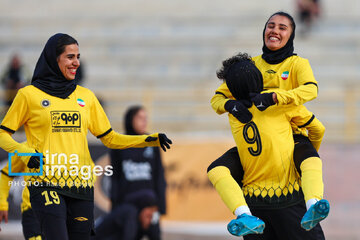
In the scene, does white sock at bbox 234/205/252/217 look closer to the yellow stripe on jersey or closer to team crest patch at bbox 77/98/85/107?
the yellow stripe on jersey

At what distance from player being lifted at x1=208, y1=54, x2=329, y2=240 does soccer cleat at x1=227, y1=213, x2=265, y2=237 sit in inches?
10.1

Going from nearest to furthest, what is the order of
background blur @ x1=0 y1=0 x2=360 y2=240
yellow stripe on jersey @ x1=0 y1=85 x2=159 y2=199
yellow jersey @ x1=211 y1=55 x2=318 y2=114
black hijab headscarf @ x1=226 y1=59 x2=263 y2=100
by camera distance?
yellow jersey @ x1=211 y1=55 x2=318 y2=114 → black hijab headscarf @ x1=226 y1=59 x2=263 y2=100 → yellow stripe on jersey @ x1=0 y1=85 x2=159 y2=199 → background blur @ x1=0 y1=0 x2=360 y2=240

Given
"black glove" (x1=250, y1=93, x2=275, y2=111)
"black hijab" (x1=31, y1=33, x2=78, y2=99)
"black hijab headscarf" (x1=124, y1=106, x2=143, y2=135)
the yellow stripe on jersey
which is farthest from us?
"black hijab headscarf" (x1=124, y1=106, x2=143, y2=135)

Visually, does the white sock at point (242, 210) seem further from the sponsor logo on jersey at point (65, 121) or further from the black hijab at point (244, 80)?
the sponsor logo on jersey at point (65, 121)

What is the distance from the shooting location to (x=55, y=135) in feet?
18.9

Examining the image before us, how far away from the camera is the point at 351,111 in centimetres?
1529

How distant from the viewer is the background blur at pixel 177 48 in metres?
16.5

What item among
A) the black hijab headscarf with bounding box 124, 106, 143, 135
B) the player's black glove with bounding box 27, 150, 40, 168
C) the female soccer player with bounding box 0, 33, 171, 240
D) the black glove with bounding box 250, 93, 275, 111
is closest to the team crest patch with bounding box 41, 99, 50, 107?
the female soccer player with bounding box 0, 33, 171, 240

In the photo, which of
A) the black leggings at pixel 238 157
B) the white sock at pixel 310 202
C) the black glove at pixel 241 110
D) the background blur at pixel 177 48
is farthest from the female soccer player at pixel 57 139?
the background blur at pixel 177 48

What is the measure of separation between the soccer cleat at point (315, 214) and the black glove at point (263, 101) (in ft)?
2.59

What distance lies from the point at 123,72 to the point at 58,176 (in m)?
14.2

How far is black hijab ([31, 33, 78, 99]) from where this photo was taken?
5863mm

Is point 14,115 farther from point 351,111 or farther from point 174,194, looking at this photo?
point 351,111

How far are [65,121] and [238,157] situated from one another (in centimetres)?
134
